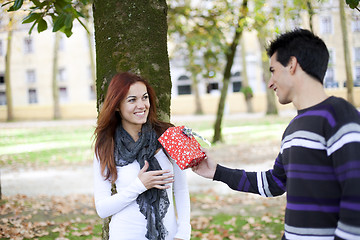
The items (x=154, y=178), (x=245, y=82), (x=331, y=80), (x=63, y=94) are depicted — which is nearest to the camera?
(x=154, y=178)

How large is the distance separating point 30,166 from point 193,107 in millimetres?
25883

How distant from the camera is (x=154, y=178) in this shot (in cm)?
251

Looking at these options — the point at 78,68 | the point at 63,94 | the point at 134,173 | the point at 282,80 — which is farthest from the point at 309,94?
the point at 63,94

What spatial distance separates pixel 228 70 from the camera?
14438mm

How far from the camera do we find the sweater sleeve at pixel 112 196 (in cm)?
250

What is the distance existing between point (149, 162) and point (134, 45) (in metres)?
1.16

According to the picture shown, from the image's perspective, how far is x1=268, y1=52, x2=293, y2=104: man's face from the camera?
2182mm

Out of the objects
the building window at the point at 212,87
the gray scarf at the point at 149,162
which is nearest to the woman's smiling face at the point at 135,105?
the gray scarf at the point at 149,162

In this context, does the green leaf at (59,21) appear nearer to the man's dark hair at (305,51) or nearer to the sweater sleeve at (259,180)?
the sweater sleeve at (259,180)

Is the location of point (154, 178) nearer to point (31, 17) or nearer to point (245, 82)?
point (31, 17)

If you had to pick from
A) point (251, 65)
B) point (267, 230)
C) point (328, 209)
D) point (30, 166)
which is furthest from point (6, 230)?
point (251, 65)

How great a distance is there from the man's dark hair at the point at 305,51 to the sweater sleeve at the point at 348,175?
14.4 inches

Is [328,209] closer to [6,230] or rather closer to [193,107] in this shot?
[6,230]

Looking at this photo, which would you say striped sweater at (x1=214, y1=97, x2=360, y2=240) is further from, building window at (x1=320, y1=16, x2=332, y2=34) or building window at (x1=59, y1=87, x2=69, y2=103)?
building window at (x1=59, y1=87, x2=69, y2=103)
